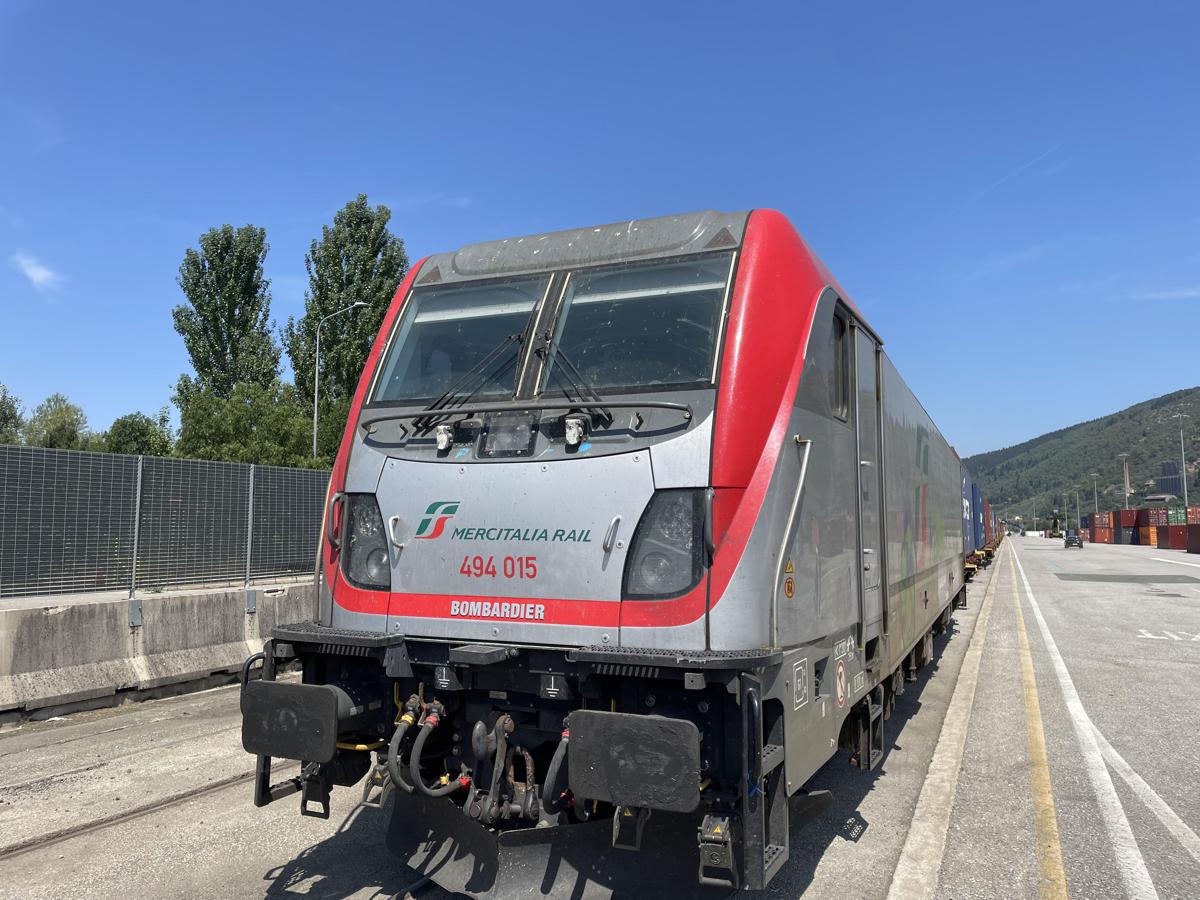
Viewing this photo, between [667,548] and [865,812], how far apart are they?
2.96 meters

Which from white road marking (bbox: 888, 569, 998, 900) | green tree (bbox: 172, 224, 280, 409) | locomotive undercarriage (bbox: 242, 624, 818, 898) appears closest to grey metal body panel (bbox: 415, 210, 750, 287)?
locomotive undercarriage (bbox: 242, 624, 818, 898)

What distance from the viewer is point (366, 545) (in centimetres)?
400

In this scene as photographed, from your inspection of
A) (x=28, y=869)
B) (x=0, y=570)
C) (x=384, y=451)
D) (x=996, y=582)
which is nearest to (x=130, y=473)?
(x=0, y=570)

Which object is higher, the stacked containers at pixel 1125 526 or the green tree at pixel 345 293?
the green tree at pixel 345 293

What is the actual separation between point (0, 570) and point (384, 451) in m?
6.18

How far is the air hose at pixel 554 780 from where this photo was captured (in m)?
3.16

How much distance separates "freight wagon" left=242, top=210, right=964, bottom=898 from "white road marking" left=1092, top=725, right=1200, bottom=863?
208 centimetres

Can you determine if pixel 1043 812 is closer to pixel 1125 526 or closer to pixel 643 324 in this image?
pixel 643 324

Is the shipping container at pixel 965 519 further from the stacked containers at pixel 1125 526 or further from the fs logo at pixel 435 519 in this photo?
the stacked containers at pixel 1125 526

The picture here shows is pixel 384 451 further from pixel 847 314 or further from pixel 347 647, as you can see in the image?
pixel 847 314

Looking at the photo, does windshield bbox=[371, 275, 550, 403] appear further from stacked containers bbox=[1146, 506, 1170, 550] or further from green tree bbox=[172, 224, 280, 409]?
stacked containers bbox=[1146, 506, 1170, 550]

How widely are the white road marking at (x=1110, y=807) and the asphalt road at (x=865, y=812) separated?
2cm

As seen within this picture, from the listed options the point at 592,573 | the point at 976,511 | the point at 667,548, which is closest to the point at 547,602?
the point at 592,573

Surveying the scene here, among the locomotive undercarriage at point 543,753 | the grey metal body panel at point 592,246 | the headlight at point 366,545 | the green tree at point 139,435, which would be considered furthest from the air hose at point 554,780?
the green tree at point 139,435
